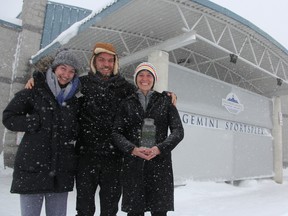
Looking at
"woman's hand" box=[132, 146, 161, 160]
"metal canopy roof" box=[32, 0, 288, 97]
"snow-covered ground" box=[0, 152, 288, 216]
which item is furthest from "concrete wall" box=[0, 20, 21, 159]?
"woman's hand" box=[132, 146, 161, 160]

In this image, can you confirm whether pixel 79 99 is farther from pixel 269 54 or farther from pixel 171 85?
pixel 269 54

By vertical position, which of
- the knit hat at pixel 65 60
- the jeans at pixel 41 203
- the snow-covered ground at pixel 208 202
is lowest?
the snow-covered ground at pixel 208 202

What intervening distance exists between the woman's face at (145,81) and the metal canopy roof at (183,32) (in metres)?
3.08

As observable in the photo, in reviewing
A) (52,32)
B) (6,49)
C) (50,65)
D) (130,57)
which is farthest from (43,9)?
(50,65)

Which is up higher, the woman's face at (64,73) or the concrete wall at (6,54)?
the concrete wall at (6,54)

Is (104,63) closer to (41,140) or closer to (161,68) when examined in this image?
(41,140)

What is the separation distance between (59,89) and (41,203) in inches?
39.4

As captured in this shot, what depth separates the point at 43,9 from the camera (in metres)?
11.9

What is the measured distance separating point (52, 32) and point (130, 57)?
18.7ft

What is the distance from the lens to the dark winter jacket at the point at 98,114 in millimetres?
2725

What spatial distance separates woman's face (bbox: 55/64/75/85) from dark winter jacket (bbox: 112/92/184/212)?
1.90 feet

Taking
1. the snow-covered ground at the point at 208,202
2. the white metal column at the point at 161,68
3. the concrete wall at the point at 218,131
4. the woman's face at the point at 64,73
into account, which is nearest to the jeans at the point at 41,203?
the woman's face at the point at 64,73

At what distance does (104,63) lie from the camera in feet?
9.55

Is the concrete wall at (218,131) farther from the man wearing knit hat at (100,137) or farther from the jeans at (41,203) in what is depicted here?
the jeans at (41,203)
